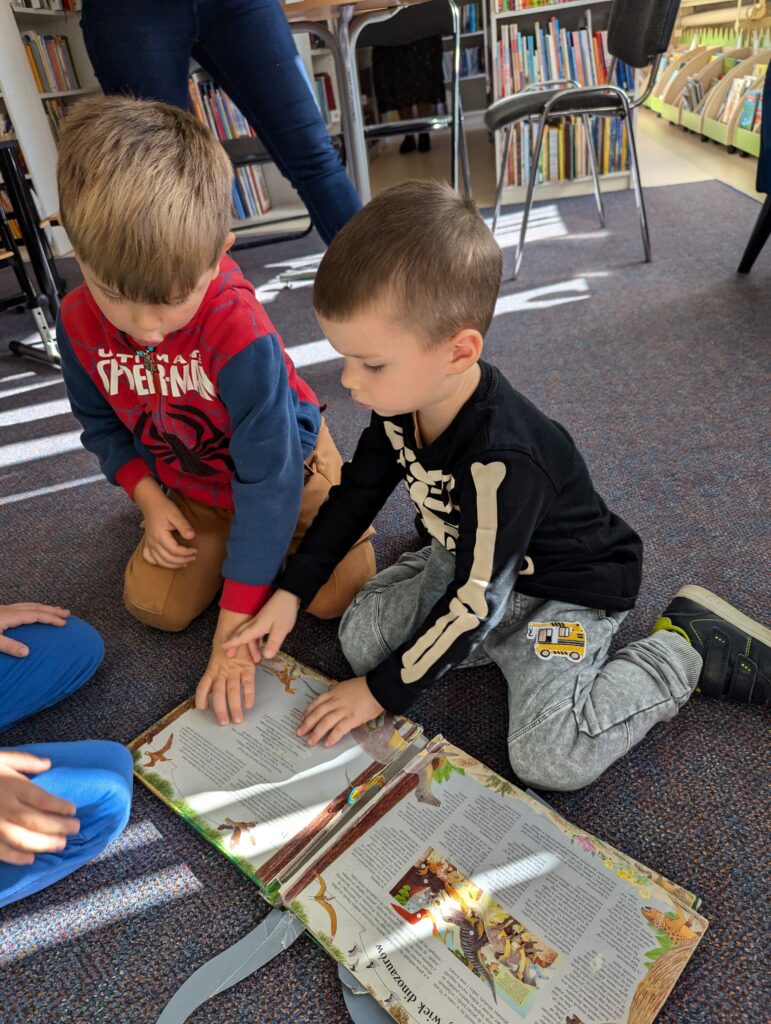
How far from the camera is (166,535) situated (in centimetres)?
94

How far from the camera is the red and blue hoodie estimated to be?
824mm

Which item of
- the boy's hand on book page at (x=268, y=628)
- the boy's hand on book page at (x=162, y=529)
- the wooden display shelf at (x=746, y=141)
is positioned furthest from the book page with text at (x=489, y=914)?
the wooden display shelf at (x=746, y=141)

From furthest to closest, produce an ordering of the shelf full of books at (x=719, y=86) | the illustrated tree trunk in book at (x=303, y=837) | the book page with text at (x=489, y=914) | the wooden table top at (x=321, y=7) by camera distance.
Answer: the shelf full of books at (x=719, y=86)
the wooden table top at (x=321, y=7)
the illustrated tree trunk in book at (x=303, y=837)
the book page with text at (x=489, y=914)

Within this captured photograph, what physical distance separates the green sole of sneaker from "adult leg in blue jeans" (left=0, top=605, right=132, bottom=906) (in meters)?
0.67

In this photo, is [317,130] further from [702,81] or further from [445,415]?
[702,81]

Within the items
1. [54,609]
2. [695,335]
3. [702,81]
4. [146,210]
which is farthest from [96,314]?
[702,81]

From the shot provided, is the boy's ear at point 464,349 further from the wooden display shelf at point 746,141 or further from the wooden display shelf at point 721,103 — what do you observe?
the wooden display shelf at point 721,103

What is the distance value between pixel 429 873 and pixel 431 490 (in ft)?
1.21

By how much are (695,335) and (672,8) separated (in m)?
0.80

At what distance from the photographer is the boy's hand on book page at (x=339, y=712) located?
0.74 m

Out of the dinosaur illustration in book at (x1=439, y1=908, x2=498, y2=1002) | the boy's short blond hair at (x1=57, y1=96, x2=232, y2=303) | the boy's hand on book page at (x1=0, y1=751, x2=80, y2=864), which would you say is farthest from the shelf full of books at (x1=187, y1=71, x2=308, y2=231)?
the dinosaur illustration in book at (x1=439, y1=908, x2=498, y2=1002)

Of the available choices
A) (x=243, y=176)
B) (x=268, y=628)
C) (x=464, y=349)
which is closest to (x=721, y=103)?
A: (x=243, y=176)

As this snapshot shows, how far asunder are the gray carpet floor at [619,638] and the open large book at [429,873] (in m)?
0.04

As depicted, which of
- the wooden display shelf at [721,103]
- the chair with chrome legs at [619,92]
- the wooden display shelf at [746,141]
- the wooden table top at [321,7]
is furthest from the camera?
the wooden display shelf at [721,103]
